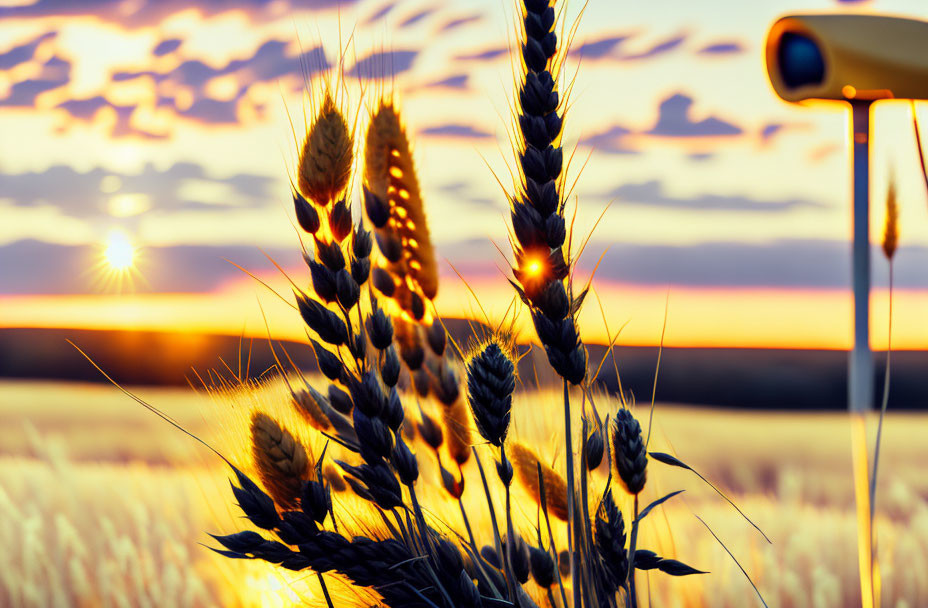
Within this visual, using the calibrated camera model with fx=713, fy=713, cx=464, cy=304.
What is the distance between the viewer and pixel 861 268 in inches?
32.6

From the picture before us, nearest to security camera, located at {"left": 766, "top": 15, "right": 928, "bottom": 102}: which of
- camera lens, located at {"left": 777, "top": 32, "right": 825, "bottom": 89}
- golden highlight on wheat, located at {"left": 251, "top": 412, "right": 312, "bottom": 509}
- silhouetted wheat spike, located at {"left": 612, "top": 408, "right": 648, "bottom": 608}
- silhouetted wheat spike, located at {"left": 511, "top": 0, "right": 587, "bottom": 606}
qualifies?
camera lens, located at {"left": 777, "top": 32, "right": 825, "bottom": 89}

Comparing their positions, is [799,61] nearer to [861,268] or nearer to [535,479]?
[861,268]

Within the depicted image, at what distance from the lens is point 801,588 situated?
1.18m

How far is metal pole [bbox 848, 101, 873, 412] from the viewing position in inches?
32.4

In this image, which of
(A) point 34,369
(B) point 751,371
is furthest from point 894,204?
(A) point 34,369

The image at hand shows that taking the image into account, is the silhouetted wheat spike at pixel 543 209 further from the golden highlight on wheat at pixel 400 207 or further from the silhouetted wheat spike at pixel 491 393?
the golden highlight on wheat at pixel 400 207

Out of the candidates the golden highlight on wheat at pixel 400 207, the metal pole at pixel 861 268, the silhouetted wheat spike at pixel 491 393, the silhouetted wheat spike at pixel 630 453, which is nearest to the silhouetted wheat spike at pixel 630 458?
the silhouetted wheat spike at pixel 630 453

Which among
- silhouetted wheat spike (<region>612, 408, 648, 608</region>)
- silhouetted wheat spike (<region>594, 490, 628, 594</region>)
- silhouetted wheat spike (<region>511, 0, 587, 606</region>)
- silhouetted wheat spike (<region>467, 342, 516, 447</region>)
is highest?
silhouetted wheat spike (<region>511, 0, 587, 606</region>)

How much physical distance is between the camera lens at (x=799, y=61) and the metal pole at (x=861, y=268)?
2.7 inches

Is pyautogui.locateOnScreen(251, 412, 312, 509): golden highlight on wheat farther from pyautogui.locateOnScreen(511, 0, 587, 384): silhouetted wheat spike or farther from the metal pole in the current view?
the metal pole

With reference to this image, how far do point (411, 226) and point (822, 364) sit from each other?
4.30 metres

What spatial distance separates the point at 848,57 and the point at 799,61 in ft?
0.16

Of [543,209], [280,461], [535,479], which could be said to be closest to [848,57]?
[543,209]

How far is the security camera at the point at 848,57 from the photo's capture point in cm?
78
